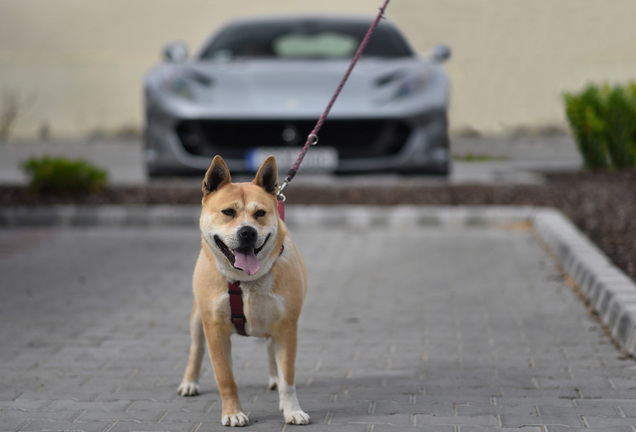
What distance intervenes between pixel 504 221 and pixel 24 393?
6.41 meters

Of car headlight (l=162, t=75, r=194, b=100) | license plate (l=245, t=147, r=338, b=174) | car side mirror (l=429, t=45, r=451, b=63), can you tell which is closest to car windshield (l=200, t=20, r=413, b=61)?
car side mirror (l=429, t=45, r=451, b=63)

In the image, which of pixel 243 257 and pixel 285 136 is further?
pixel 285 136

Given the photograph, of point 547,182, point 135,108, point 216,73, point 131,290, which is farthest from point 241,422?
point 135,108

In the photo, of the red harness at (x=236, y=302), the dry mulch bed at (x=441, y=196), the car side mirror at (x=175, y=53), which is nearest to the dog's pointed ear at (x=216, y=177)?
the red harness at (x=236, y=302)

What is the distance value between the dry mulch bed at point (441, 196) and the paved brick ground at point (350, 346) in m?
1.69

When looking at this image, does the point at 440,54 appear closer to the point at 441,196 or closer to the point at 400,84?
the point at 400,84

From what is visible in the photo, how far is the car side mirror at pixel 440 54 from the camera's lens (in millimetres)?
9875

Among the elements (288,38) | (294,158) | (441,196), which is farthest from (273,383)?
(288,38)

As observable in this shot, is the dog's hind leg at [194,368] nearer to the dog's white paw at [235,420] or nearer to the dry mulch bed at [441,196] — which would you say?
the dog's white paw at [235,420]

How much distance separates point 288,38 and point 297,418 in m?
7.52

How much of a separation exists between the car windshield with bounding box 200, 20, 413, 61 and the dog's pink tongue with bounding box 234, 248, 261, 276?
6.94m

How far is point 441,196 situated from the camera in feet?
33.8

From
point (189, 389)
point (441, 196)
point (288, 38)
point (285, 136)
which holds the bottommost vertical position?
point (441, 196)

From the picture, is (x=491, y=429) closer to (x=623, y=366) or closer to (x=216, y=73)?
(x=623, y=366)
